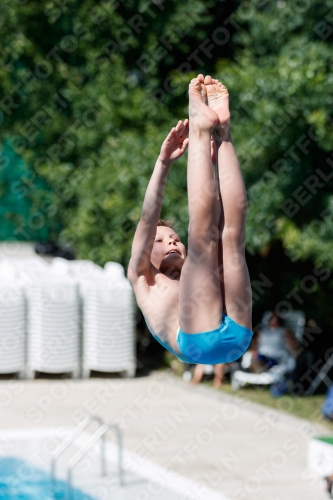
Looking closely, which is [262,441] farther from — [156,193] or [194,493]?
[156,193]

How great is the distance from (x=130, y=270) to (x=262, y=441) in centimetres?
651

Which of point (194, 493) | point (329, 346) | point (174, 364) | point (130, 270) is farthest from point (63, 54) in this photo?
point (130, 270)

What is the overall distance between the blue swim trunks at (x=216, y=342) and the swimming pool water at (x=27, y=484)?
16.0 feet

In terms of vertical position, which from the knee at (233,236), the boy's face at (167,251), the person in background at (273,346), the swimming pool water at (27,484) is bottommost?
the swimming pool water at (27,484)

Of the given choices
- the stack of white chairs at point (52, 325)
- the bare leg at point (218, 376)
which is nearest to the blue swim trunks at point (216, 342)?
the bare leg at point (218, 376)

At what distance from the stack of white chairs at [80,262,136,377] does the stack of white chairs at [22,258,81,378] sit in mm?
190

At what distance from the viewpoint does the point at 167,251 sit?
183 inches

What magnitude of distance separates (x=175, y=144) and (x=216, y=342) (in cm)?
107

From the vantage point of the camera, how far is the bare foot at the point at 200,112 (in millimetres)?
3869

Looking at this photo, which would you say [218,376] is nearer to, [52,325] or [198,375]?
[198,375]

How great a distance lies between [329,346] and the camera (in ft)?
43.5

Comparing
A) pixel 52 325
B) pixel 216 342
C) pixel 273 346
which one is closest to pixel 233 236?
pixel 216 342

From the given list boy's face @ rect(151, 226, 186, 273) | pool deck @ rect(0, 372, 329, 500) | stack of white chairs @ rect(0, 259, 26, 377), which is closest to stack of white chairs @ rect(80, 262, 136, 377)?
pool deck @ rect(0, 372, 329, 500)

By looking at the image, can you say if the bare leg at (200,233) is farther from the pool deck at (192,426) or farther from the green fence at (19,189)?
the green fence at (19,189)
